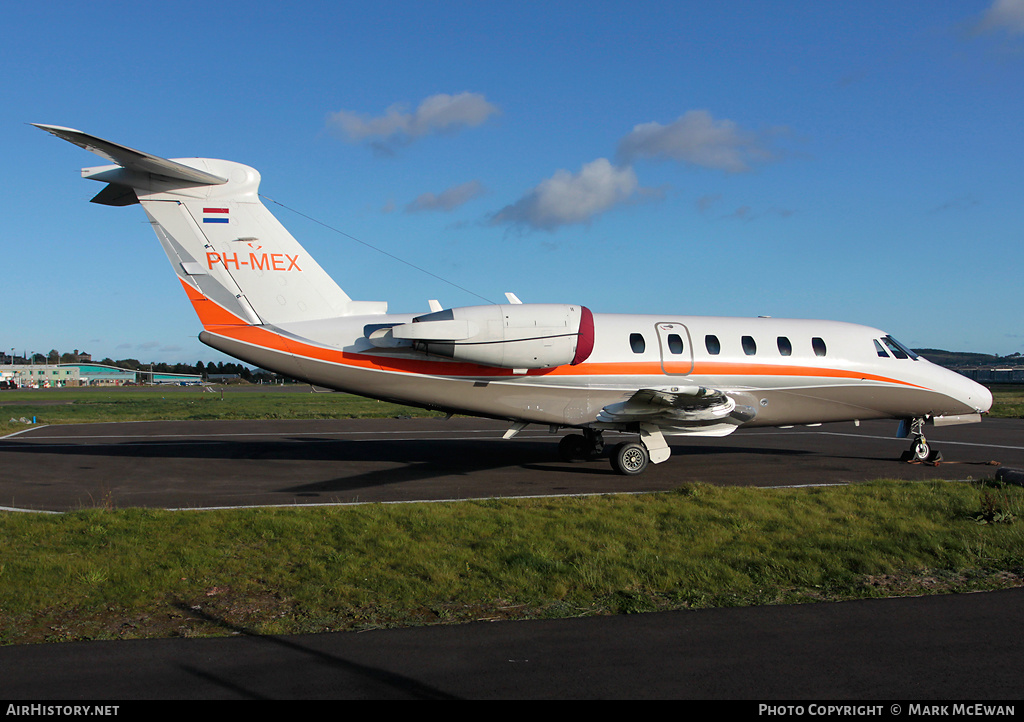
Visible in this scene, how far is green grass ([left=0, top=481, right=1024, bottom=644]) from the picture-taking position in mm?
5996

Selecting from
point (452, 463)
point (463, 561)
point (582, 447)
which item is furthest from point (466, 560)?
point (582, 447)

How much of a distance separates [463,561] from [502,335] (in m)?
6.75

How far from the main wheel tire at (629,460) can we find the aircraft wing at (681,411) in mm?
583

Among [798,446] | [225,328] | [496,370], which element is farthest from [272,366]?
[798,446]

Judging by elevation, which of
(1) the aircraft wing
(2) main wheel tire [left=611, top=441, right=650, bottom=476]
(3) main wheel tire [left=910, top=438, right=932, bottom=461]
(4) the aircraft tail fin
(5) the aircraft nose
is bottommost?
(2) main wheel tire [left=611, top=441, right=650, bottom=476]

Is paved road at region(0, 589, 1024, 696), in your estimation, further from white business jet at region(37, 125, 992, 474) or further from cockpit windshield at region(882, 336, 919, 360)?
cockpit windshield at region(882, 336, 919, 360)

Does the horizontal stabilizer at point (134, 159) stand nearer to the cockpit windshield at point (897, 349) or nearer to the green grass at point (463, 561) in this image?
the green grass at point (463, 561)

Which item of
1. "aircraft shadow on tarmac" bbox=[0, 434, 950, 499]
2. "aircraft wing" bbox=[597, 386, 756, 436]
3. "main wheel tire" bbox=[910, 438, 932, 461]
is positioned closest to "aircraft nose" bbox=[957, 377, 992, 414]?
"main wheel tire" bbox=[910, 438, 932, 461]

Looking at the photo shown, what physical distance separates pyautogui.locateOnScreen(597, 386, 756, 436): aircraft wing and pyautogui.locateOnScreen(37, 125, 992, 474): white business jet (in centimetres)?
3

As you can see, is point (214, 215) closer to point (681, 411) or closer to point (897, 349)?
point (681, 411)

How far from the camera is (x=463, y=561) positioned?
731cm

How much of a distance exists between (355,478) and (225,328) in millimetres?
3782

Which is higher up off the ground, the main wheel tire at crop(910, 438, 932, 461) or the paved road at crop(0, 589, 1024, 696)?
the main wheel tire at crop(910, 438, 932, 461)

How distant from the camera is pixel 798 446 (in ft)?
65.6
